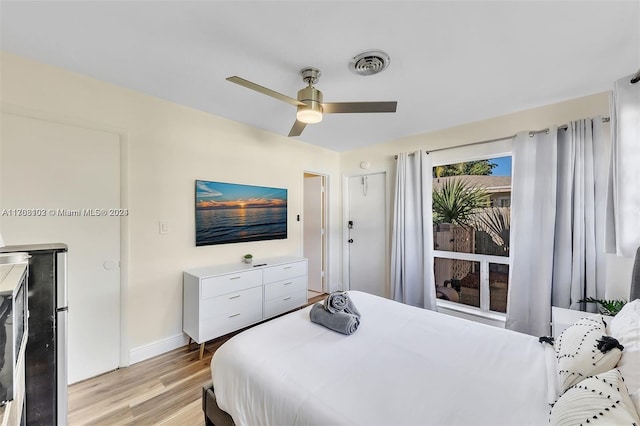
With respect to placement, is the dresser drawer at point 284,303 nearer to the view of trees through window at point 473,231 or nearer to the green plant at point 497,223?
the view of trees through window at point 473,231

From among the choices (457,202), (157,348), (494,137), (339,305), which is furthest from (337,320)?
(494,137)

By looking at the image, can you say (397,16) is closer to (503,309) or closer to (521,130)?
(521,130)

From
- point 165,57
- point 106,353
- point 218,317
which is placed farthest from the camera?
point 218,317

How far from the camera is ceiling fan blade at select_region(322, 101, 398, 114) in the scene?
5.93ft

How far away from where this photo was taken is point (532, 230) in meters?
2.51

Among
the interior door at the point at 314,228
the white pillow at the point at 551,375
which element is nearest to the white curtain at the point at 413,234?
the interior door at the point at 314,228

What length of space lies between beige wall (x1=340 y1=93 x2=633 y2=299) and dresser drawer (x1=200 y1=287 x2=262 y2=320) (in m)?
2.14

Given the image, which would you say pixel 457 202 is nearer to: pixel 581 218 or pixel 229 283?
pixel 581 218

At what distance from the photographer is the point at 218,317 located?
97.7 inches

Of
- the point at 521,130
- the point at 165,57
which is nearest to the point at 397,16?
the point at 165,57

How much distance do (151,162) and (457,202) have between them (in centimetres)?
339

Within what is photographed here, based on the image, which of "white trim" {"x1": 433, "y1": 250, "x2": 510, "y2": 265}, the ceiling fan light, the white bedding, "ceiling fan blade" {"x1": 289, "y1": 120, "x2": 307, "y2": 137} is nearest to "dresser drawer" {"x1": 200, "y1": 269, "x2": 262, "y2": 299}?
the white bedding

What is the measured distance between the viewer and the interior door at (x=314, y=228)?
14.3ft

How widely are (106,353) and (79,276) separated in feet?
2.27
